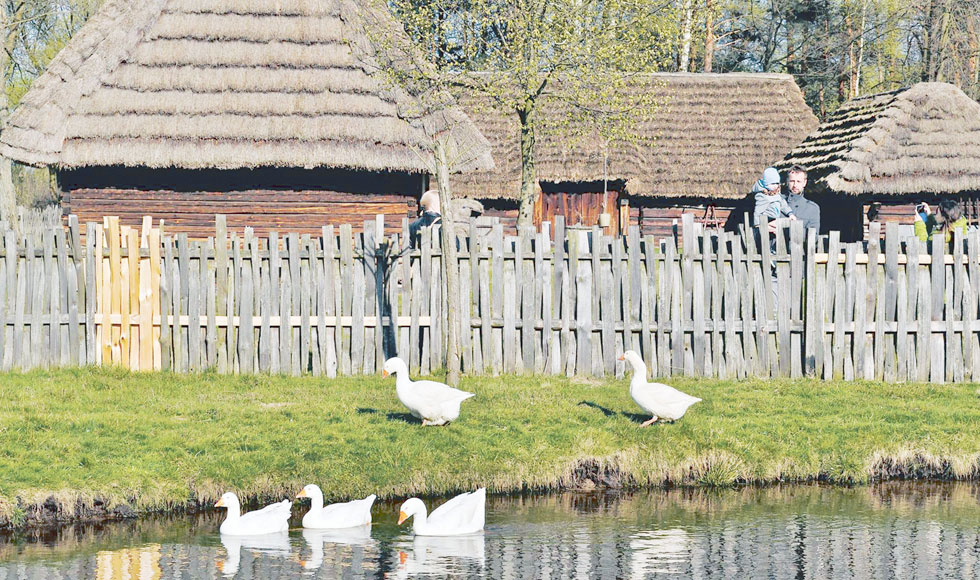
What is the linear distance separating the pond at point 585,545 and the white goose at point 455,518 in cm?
7

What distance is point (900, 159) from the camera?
74.0ft

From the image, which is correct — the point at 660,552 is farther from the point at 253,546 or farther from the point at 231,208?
the point at 231,208

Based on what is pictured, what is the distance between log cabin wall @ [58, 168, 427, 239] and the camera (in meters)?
19.6

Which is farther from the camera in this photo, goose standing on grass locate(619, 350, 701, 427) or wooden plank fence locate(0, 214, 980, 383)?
wooden plank fence locate(0, 214, 980, 383)

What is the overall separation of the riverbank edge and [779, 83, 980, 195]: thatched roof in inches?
482

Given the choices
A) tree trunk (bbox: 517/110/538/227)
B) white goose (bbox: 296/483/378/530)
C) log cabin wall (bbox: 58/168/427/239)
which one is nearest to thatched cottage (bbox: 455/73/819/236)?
tree trunk (bbox: 517/110/538/227)

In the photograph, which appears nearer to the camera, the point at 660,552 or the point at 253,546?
the point at 660,552

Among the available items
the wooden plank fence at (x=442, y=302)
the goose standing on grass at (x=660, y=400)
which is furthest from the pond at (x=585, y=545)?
the wooden plank fence at (x=442, y=302)

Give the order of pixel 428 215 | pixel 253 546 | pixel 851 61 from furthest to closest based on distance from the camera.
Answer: pixel 851 61 → pixel 428 215 → pixel 253 546

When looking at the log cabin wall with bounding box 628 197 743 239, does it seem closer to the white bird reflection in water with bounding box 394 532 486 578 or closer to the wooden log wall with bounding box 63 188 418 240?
the wooden log wall with bounding box 63 188 418 240

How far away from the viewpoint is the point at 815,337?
1271cm

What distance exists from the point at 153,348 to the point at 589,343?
4389 millimetres

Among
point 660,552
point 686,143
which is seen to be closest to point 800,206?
point 660,552

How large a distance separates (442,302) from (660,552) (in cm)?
505
